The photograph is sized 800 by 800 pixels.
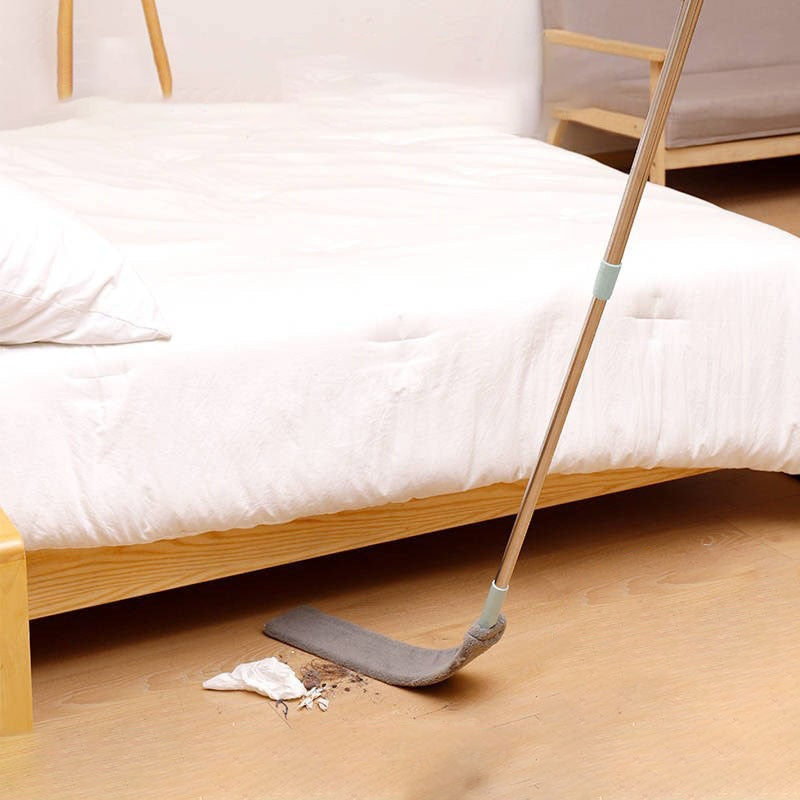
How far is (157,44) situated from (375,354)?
227 centimetres

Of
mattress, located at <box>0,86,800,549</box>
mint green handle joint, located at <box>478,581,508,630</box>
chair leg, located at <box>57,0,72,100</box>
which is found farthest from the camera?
chair leg, located at <box>57,0,72,100</box>

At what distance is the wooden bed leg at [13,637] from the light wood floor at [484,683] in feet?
0.65

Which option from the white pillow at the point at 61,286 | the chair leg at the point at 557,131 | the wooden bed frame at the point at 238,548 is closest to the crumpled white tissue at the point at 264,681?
the wooden bed frame at the point at 238,548

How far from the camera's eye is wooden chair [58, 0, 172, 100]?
11.5 ft

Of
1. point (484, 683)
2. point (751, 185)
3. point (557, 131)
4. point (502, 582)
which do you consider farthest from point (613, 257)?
point (751, 185)

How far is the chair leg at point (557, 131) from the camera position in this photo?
4.32 metres

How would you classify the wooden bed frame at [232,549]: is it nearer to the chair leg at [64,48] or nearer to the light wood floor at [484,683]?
the light wood floor at [484,683]

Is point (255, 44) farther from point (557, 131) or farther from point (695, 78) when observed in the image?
point (695, 78)

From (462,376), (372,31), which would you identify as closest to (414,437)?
(462,376)

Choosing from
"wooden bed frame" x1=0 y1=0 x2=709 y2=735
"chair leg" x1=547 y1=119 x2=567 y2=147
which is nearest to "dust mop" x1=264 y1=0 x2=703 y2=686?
"wooden bed frame" x1=0 y1=0 x2=709 y2=735

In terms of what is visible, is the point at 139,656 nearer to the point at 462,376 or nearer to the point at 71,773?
the point at 71,773

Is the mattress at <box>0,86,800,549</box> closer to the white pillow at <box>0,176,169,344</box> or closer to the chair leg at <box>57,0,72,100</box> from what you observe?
the white pillow at <box>0,176,169,344</box>

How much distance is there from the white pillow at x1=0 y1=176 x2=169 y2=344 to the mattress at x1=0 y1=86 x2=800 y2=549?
0.03 metres

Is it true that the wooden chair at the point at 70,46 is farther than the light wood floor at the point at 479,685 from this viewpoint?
Yes
